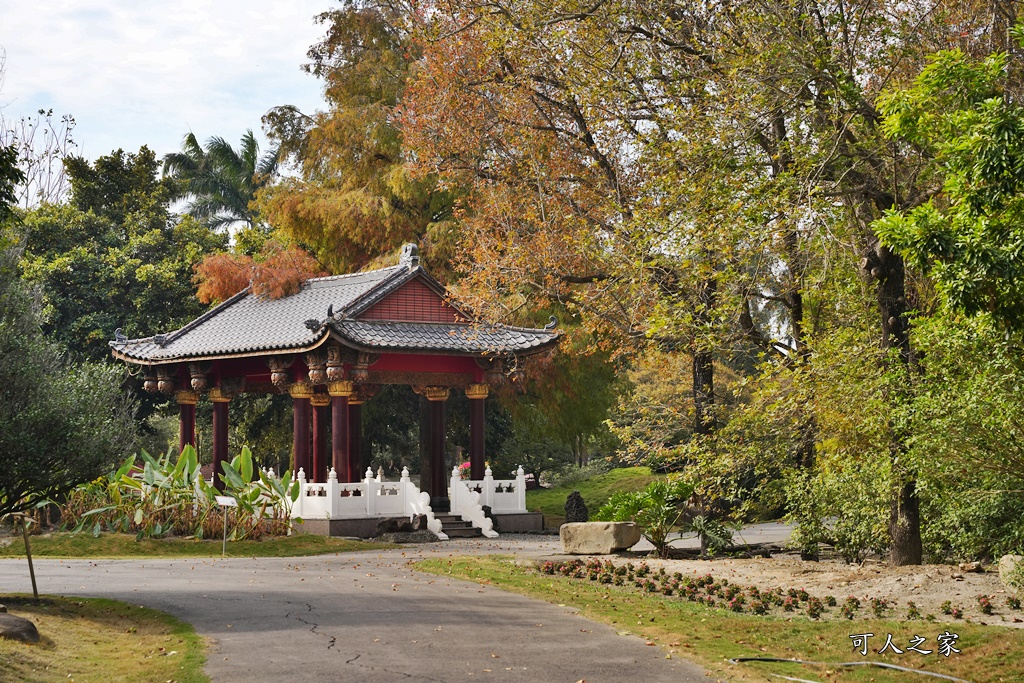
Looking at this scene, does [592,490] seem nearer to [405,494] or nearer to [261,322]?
[405,494]

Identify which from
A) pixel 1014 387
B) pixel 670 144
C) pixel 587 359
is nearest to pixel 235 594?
pixel 670 144

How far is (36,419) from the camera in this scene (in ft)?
38.6

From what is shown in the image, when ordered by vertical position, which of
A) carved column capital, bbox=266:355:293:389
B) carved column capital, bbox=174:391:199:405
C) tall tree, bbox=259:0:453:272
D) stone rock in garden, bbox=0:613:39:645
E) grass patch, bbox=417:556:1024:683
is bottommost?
grass patch, bbox=417:556:1024:683

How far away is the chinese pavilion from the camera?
22375mm

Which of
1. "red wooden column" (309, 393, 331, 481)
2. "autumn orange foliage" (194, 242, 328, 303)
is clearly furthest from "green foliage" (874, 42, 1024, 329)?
"autumn orange foliage" (194, 242, 328, 303)

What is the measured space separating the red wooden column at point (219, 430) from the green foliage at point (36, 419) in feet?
40.3

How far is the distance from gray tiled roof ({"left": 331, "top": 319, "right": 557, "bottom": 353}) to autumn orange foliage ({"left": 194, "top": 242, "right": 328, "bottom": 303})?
4.44 m

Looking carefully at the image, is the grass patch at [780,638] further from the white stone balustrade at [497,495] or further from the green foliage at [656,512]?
the white stone balustrade at [497,495]

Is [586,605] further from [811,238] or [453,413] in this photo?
[453,413]

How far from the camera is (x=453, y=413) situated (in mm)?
31719

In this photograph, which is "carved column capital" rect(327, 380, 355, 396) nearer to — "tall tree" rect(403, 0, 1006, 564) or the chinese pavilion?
the chinese pavilion

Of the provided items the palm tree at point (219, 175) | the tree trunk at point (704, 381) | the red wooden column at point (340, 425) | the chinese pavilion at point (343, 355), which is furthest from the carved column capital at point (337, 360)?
the palm tree at point (219, 175)

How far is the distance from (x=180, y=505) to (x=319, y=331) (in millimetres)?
4209

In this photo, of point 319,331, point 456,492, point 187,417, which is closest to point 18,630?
point 319,331
